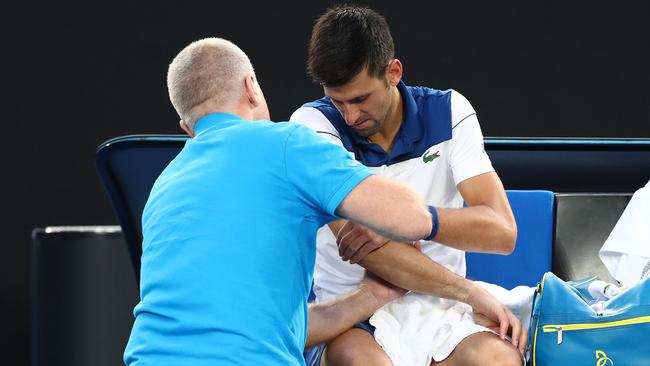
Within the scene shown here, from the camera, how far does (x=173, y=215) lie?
1.93 meters

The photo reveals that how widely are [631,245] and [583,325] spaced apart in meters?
0.50

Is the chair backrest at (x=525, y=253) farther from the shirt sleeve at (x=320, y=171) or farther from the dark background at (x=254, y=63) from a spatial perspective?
the dark background at (x=254, y=63)

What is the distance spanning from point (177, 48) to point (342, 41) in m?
1.93

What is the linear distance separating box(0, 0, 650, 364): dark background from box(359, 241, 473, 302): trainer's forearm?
2.10 m

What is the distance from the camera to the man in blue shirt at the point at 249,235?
184 centimetres

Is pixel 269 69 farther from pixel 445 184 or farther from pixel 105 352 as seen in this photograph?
pixel 445 184

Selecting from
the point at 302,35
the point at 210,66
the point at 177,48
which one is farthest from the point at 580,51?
the point at 210,66

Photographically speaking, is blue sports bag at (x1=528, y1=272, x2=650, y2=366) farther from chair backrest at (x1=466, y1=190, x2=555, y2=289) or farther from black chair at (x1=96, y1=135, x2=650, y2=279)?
black chair at (x1=96, y1=135, x2=650, y2=279)

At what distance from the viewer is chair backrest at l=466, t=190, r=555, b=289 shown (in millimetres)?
2799

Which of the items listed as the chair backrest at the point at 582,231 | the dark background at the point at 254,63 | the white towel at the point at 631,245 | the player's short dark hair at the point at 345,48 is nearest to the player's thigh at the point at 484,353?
the white towel at the point at 631,245

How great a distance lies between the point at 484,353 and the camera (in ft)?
7.08

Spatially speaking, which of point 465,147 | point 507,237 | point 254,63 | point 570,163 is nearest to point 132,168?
point 465,147

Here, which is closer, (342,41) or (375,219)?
(375,219)

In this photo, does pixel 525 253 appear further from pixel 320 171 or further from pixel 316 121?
pixel 320 171
